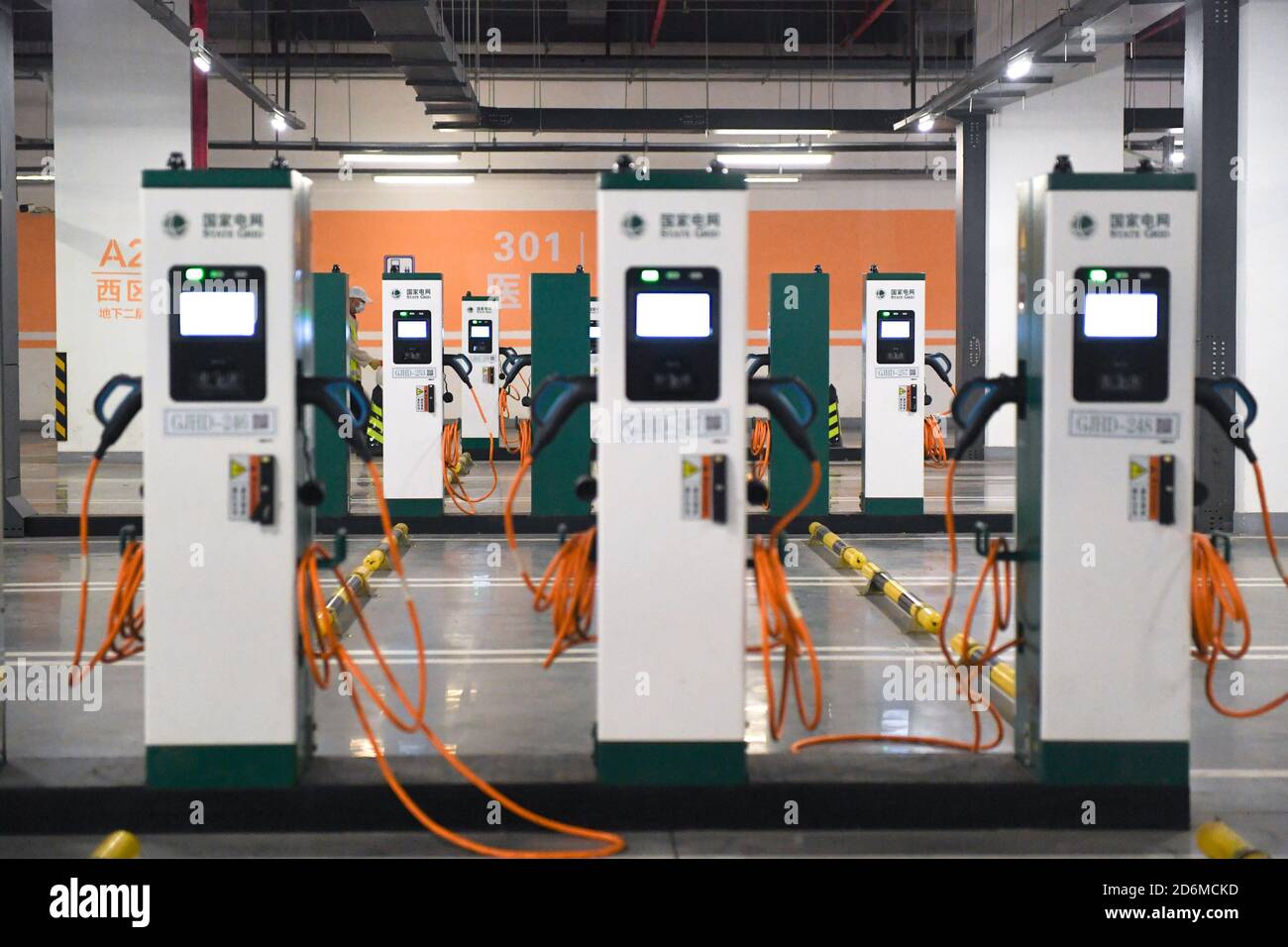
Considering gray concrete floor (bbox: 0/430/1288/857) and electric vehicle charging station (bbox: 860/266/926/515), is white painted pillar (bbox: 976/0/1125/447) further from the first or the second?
gray concrete floor (bbox: 0/430/1288/857)

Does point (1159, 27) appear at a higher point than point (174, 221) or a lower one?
higher

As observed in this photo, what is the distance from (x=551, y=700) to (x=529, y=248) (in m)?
16.8

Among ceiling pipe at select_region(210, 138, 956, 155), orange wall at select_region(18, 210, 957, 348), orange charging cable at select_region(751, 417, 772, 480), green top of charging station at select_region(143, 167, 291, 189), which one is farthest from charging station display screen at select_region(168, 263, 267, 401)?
orange wall at select_region(18, 210, 957, 348)

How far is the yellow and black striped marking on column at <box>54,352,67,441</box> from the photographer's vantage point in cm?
1505

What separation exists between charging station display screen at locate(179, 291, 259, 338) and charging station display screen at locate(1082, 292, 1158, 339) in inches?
97.4

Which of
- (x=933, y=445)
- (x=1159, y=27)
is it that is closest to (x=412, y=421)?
(x=933, y=445)

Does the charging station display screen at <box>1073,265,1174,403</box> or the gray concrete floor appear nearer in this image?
the gray concrete floor

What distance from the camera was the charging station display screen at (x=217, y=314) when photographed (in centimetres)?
422

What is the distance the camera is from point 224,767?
4.25 meters

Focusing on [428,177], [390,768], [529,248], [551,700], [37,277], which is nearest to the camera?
[390,768]

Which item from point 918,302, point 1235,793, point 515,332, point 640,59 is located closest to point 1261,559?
point 918,302

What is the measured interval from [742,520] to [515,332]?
18296 mm

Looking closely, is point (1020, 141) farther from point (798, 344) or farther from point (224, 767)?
point (224, 767)
